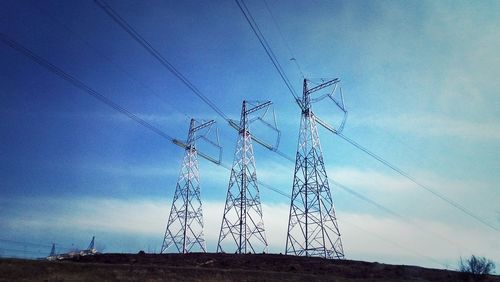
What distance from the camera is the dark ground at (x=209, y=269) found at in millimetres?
19797

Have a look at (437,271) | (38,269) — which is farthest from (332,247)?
(38,269)

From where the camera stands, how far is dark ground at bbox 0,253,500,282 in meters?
19.8

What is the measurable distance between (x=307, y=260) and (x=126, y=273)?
17132 mm

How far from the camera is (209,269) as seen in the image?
2514 cm

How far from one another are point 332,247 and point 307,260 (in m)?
4.92

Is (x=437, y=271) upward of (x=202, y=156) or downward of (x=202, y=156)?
downward

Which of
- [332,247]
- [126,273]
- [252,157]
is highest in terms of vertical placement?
[252,157]

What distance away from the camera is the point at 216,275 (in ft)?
79.2

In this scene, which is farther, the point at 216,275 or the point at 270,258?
the point at 270,258

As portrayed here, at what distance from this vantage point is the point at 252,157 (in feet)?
155

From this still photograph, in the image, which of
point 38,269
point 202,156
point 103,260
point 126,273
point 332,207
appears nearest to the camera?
point 38,269

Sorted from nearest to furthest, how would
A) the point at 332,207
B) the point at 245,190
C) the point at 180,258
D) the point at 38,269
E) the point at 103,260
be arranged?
the point at 38,269
the point at 103,260
the point at 180,258
the point at 332,207
the point at 245,190

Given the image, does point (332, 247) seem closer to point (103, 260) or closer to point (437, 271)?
point (437, 271)

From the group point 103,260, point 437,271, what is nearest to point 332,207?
point 437,271
